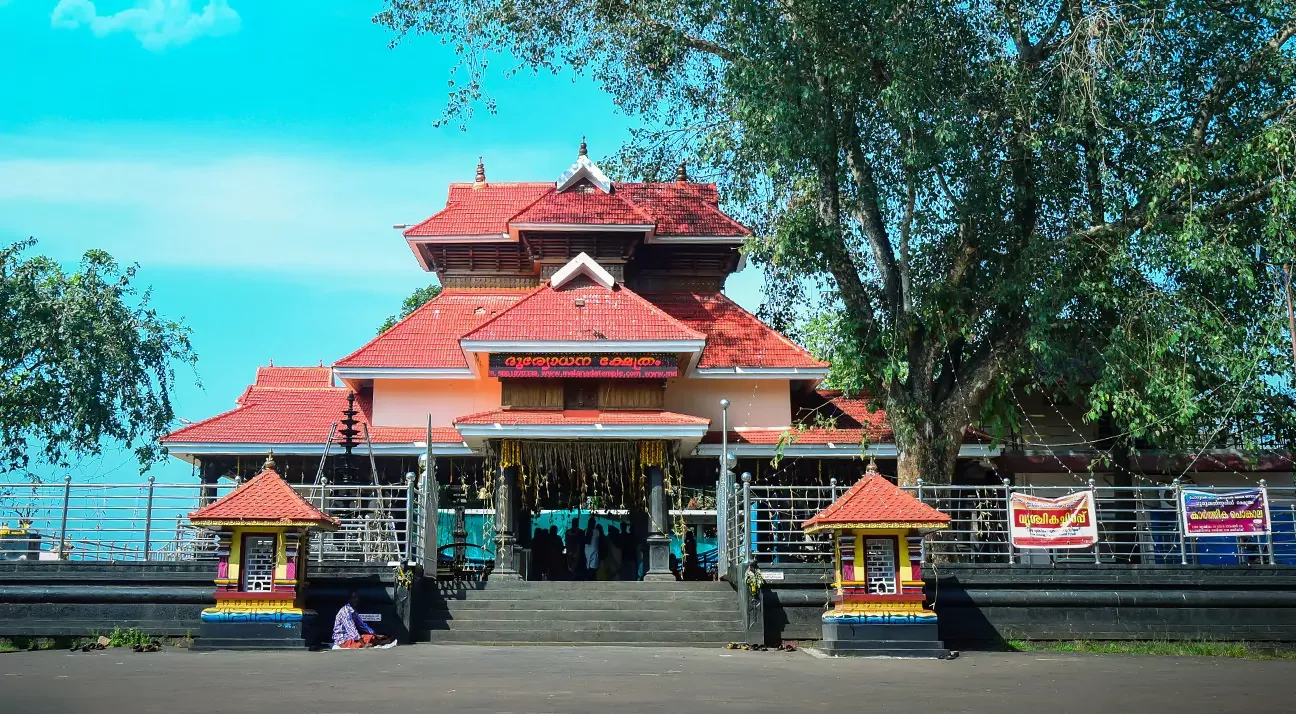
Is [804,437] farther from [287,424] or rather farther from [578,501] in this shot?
[287,424]

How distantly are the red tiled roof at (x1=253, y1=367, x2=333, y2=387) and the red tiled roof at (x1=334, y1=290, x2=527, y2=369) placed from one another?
13.0 ft

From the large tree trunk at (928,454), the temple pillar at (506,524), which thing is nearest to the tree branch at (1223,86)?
the large tree trunk at (928,454)

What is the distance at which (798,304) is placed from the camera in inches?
806

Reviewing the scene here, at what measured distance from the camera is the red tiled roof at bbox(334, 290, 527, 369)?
64.1 ft

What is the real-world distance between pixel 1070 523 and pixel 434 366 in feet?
34.2

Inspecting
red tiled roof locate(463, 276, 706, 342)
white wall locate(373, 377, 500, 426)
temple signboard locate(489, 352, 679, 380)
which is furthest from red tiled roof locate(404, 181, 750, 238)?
temple signboard locate(489, 352, 679, 380)

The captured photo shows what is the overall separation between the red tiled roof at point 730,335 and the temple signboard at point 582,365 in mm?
1683

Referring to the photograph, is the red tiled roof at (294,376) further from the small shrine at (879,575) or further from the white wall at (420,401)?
the small shrine at (879,575)

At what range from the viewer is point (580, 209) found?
20938mm

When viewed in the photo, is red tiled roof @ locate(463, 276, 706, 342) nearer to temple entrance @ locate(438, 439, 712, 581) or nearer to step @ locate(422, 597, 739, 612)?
temple entrance @ locate(438, 439, 712, 581)

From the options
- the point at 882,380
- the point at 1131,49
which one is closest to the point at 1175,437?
the point at 882,380

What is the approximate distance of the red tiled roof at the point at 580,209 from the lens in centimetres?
2077

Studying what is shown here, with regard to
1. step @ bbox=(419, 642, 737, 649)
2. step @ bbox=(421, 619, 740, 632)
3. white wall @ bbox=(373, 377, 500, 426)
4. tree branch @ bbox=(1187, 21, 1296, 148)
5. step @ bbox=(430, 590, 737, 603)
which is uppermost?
tree branch @ bbox=(1187, 21, 1296, 148)

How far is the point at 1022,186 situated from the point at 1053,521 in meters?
4.73
